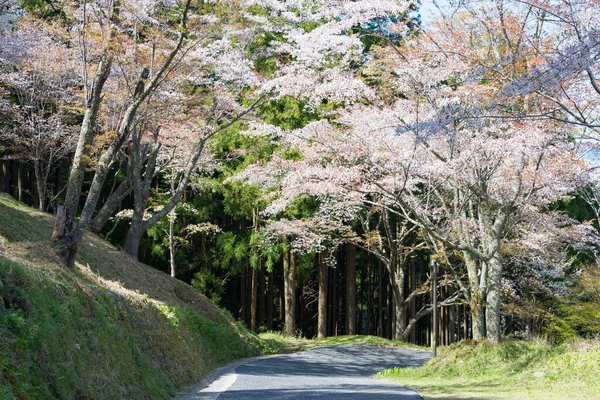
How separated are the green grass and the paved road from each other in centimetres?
94

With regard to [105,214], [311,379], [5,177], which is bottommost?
[311,379]

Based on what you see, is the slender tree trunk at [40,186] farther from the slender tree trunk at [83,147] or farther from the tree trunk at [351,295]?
the tree trunk at [351,295]

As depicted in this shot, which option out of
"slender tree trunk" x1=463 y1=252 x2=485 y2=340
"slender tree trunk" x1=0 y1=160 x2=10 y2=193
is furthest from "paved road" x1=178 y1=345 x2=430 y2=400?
"slender tree trunk" x1=0 y1=160 x2=10 y2=193

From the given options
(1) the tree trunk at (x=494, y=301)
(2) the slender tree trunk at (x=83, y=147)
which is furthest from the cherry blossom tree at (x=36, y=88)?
(1) the tree trunk at (x=494, y=301)

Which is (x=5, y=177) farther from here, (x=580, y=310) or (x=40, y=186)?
(x=580, y=310)

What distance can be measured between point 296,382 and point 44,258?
463cm

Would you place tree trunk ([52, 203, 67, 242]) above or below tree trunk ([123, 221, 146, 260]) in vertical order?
below

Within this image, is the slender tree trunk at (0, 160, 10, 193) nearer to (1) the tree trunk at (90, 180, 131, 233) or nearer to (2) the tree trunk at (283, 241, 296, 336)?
(1) the tree trunk at (90, 180, 131, 233)

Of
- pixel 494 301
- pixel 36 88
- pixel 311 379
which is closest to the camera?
pixel 311 379

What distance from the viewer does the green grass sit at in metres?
9.12

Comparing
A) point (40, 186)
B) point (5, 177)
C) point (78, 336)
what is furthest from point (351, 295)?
point (78, 336)

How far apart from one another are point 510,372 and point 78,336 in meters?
8.12

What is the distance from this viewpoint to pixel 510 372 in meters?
11.3

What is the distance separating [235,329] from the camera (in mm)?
18766
